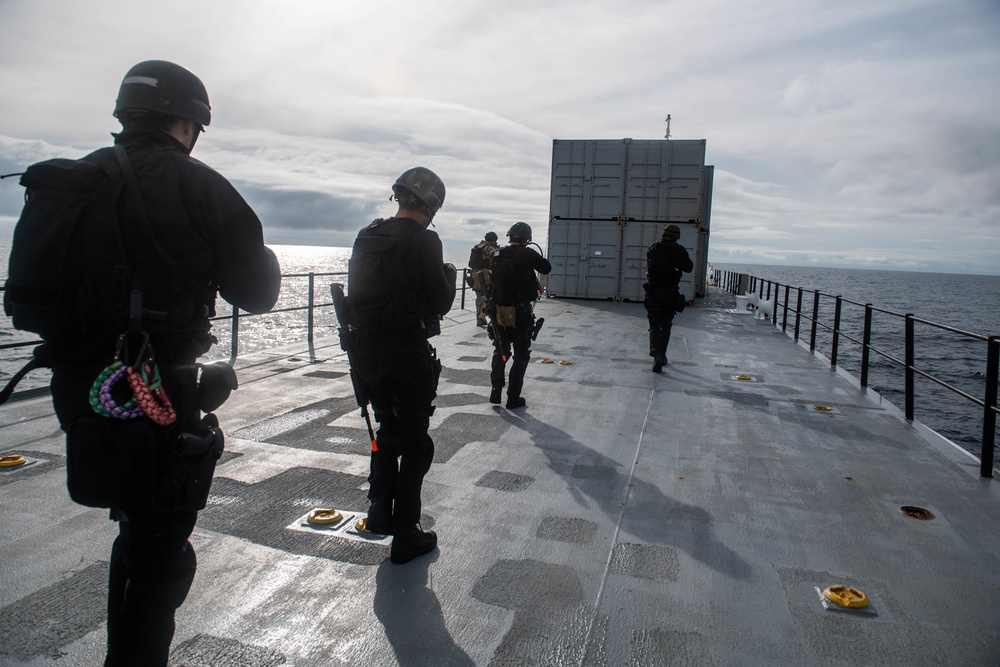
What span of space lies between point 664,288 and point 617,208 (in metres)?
9.73

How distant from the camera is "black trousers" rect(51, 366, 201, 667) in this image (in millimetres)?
1797

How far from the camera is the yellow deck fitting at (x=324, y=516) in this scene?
320 cm

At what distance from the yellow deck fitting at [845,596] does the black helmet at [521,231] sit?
145 inches

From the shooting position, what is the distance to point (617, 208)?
17031 millimetres

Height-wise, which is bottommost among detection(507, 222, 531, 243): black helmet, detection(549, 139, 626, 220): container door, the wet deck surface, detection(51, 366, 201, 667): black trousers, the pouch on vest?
the wet deck surface

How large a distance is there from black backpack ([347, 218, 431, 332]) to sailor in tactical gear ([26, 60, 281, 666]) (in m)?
0.90

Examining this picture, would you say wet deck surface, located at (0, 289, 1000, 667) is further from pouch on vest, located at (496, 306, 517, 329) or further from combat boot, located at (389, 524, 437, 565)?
pouch on vest, located at (496, 306, 517, 329)

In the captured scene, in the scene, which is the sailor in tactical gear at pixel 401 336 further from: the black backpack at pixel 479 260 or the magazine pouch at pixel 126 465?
the black backpack at pixel 479 260

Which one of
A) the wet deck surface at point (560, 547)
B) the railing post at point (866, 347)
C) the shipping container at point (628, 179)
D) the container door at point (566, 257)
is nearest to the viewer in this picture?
the wet deck surface at point (560, 547)

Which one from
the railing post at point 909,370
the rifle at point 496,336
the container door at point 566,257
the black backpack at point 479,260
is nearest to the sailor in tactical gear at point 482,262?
the black backpack at point 479,260

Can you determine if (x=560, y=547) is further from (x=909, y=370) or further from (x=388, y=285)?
(x=909, y=370)

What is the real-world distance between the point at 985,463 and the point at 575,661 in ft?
11.6

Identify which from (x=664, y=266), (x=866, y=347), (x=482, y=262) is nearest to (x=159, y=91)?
(x=664, y=266)

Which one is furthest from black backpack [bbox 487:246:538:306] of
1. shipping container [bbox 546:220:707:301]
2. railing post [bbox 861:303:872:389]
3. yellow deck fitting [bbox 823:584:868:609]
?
shipping container [bbox 546:220:707:301]
